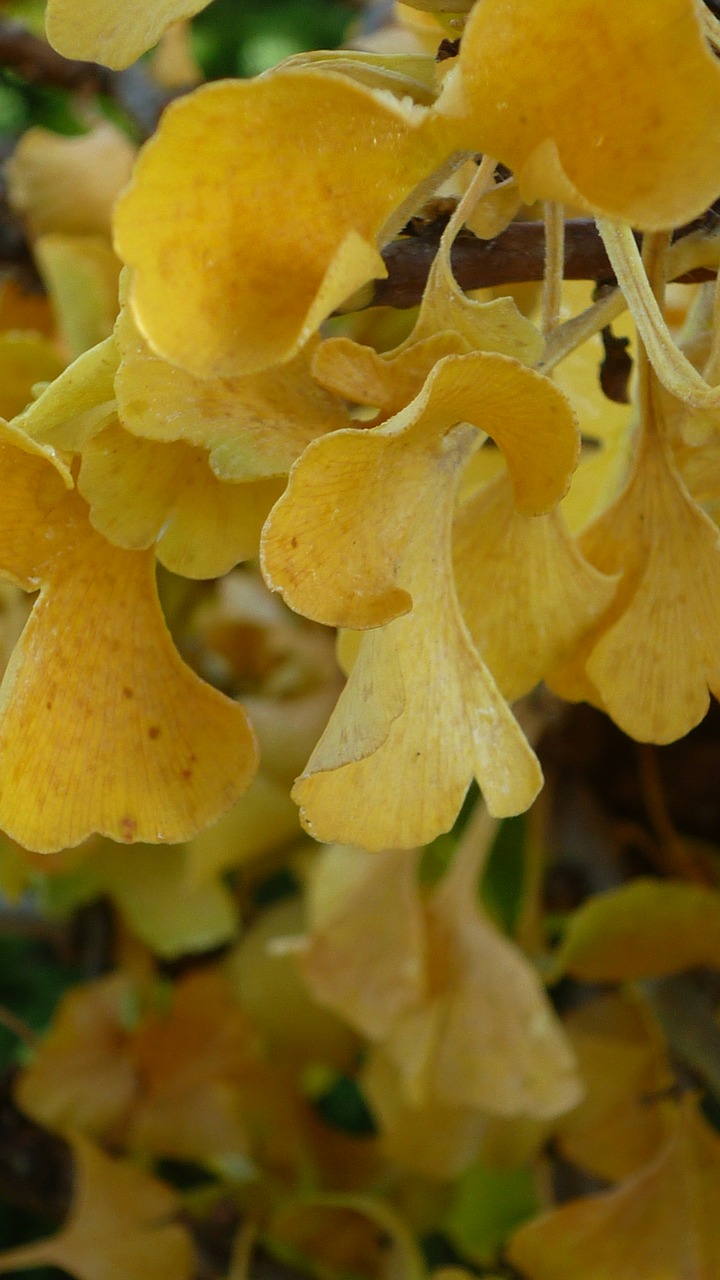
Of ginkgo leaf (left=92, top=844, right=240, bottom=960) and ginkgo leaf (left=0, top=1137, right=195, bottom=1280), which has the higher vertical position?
ginkgo leaf (left=92, top=844, right=240, bottom=960)

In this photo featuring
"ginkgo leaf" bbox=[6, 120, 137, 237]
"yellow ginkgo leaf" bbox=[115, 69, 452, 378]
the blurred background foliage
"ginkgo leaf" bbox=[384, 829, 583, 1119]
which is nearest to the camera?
"yellow ginkgo leaf" bbox=[115, 69, 452, 378]

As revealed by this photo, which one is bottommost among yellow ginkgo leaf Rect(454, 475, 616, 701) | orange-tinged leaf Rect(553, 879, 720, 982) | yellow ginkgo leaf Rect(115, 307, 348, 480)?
orange-tinged leaf Rect(553, 879, 720, 982)

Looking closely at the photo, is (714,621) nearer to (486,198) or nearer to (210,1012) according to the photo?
(486,198)

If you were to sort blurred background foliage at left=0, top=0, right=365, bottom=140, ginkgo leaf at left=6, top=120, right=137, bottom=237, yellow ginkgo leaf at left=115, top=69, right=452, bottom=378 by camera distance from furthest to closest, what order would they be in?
blurred background foliage at left=0, top=0, right=365, bottom=140 → ginkgo leaf at left=6, top=120, right=137, bottom=237 → yellow ginkgo leaf at left=115, top=69, right=452, bottom=378

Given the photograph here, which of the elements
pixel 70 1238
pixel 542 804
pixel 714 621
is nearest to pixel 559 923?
pixel 542 804

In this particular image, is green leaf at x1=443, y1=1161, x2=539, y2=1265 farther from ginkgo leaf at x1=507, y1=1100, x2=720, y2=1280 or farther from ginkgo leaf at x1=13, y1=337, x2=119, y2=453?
ginkgo leaf at x1=13, y1=337, x2=119, y2=453

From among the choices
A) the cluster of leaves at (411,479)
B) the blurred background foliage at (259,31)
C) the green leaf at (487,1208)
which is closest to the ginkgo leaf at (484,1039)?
the cluster of leaves at (411,479)

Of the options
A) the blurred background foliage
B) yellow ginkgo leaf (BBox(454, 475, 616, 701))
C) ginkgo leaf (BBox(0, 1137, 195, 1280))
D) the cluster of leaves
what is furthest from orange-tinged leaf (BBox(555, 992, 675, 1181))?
the blurred background foliage
